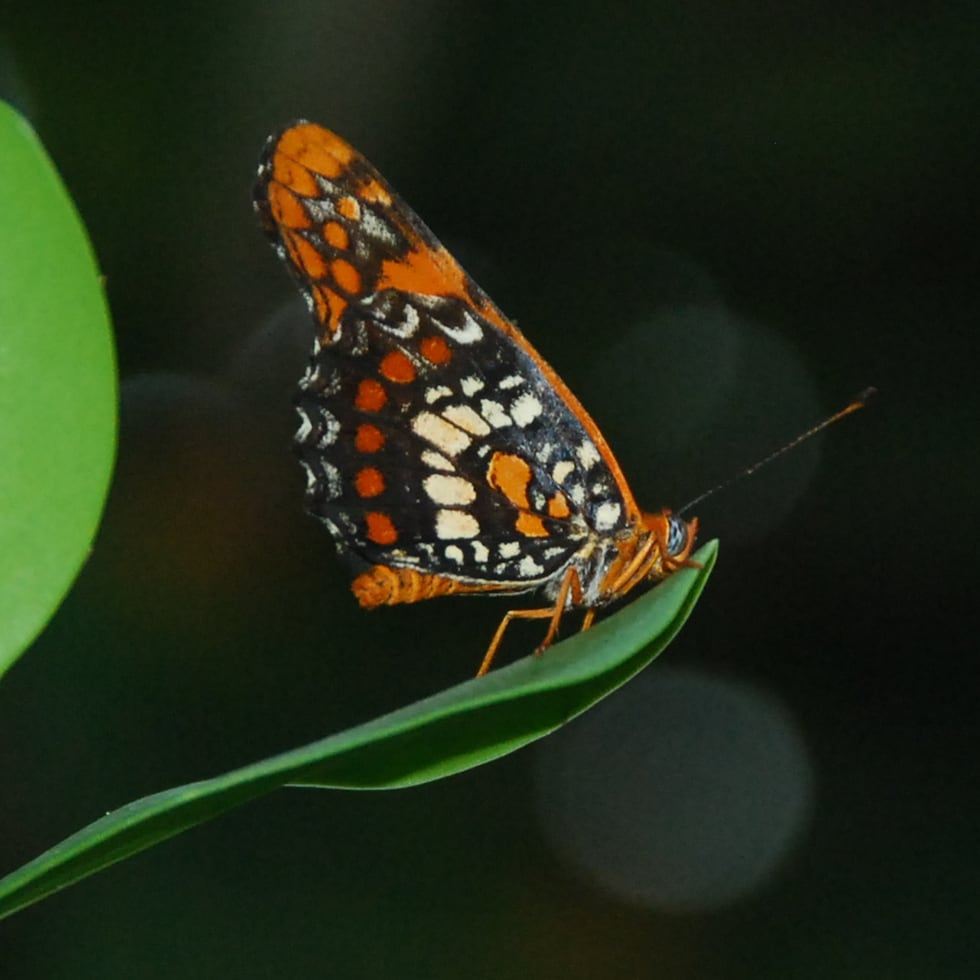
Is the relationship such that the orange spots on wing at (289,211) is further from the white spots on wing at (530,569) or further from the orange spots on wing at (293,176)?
the white spots on wing at (530,569)

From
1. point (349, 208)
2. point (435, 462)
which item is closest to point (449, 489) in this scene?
point (435, 462)

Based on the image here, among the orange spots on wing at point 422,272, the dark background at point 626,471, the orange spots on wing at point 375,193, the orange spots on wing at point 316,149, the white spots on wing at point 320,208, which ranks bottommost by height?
the dark background at point 626,471

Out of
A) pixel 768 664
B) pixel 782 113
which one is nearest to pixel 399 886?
pixel 768 664

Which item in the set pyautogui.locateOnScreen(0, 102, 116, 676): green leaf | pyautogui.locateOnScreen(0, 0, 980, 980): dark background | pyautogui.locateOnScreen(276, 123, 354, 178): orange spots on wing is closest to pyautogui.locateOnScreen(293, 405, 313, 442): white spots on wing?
pyautogui.locateOnScreen(276, 123, 354, 178): orange spots on wing

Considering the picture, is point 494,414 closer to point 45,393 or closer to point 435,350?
point 435,350

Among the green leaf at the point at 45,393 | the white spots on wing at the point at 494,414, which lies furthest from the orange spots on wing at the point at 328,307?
the green leaf at the point at 45,393

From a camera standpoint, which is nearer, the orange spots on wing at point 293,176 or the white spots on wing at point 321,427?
the orange spots on wing at point 293,176

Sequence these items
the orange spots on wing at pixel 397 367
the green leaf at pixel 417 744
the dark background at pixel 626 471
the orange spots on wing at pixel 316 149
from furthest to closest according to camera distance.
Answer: the dark background at pixel 626 471, the orange spots on wing at pixel 397 367, the orange spots on wing at pixel 316 149, the green leaf at pixel 417 744
